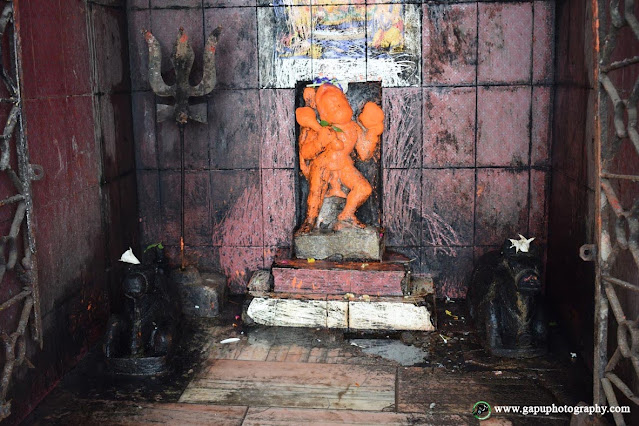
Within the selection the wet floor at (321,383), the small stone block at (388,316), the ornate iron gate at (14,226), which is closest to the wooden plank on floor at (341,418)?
the wet floor at (321,383)

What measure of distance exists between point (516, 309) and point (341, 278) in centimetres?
174

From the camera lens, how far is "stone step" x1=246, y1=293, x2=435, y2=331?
21.8 ft

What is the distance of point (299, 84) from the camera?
730 centimetres

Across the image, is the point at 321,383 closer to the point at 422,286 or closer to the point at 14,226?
the point at 422,286

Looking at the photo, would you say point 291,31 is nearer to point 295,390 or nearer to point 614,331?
point 295,390

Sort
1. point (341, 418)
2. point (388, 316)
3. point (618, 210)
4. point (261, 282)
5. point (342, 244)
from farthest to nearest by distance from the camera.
Answer: point (261, 282), point (342, 244), point (388, 316), point (341, 418), point (618, 210)

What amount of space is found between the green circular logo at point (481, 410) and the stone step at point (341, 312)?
1.47m

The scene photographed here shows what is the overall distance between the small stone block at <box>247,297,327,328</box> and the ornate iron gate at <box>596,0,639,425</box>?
2.94 meters

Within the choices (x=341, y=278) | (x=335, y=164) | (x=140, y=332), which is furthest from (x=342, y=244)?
(x=140, y=332)

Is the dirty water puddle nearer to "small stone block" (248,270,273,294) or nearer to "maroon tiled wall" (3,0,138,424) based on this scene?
"small stone block" (248,270,273,294)

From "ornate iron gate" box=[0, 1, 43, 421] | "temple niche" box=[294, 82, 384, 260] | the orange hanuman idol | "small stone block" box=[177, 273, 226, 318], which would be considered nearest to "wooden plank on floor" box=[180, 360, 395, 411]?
"small stone block" box=[177, 273, 226, 318]

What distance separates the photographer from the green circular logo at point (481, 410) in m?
5.03

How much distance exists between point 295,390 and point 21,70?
10.5 feet

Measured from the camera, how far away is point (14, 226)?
15.4 feet
